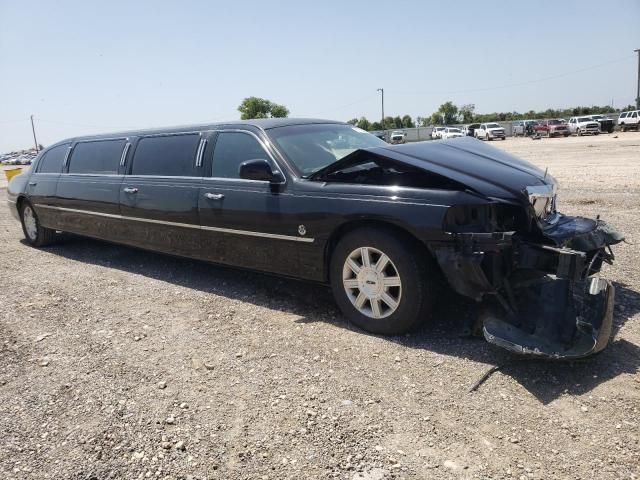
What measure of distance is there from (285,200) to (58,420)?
2.18 metres

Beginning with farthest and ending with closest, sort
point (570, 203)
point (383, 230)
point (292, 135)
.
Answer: point (570, 203) < point (292, 135) < point (383, 230)

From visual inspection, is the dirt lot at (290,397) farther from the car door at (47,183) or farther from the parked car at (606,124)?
the parked car at (606,124)

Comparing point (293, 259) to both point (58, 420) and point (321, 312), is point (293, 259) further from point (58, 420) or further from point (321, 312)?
point (58, 420)

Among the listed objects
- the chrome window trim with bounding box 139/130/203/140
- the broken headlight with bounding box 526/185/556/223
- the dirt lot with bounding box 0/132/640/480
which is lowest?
the dirt lot with bounding box 0/132/640/480

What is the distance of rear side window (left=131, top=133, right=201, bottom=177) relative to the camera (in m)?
5.06

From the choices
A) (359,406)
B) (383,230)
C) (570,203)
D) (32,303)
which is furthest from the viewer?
(570,203)

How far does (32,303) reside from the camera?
197 inches

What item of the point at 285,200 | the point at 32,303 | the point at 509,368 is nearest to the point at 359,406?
the point at 509,368

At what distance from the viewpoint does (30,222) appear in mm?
7824

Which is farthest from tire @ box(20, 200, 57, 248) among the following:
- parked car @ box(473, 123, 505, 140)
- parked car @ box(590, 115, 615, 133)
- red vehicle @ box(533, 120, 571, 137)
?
parked car @ box(473, 123, 505, 140)

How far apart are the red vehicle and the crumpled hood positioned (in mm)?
44546

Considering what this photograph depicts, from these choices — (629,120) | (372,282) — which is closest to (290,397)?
(372,282)

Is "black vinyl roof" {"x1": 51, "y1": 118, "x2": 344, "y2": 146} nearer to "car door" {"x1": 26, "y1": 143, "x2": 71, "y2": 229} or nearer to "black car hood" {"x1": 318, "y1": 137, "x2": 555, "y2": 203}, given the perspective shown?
"black car hood" {"x1": 318, "y1": 137, "x2": 555, "y2": 203}

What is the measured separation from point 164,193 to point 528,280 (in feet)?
11.6
